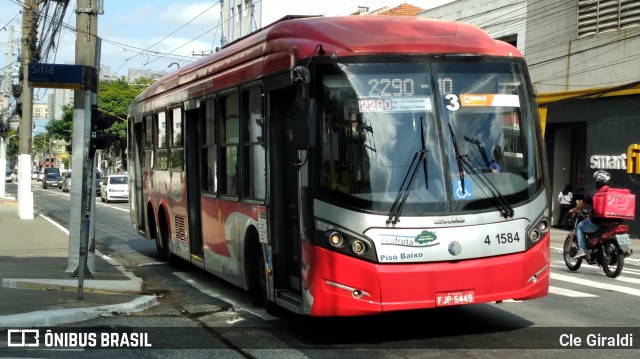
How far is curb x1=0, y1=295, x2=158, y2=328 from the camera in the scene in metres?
8.15

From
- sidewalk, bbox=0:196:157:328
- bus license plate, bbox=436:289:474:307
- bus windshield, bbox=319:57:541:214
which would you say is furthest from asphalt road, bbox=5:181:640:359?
bus windshield, bbox=319:57:541:214

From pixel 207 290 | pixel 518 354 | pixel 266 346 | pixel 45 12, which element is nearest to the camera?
pixel 518 354

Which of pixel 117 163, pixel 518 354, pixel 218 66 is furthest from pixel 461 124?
pixel 117 163

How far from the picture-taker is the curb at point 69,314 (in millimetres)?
8148

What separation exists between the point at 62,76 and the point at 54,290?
302 centimetres

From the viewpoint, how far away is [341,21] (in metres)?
7.62

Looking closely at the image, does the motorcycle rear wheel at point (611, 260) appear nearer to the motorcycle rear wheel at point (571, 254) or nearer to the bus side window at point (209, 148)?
the motorcycle rear wheel at point (571, 254)

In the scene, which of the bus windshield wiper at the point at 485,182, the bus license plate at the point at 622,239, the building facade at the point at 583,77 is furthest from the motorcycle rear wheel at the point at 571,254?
the building facade at the point at 583,77

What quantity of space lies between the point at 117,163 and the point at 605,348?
3147 inches

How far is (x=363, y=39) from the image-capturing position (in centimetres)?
714

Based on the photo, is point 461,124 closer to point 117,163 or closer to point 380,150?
point 380,150

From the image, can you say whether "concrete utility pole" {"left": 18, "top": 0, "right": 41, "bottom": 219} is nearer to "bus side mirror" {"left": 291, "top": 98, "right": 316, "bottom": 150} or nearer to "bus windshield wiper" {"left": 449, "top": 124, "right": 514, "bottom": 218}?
"bus side mirror" {"left": 291, "top": 98, "right": 316, "bottom": 150}

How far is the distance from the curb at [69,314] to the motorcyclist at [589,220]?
710cm

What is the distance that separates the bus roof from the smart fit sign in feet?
48.2
